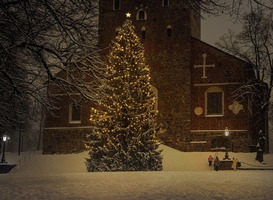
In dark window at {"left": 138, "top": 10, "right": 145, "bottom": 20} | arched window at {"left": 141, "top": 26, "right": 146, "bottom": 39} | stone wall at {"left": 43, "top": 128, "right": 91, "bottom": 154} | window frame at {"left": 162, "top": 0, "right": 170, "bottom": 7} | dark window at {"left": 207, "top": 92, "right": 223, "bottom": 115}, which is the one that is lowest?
stone wall at {"left": 43, "top": 128, "right": 91, "bottom": 154}

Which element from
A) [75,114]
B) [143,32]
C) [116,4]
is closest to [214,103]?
[143,32]

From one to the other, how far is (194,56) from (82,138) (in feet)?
37.3

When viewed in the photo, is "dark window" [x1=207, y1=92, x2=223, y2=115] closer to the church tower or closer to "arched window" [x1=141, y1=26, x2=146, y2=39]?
the church tower

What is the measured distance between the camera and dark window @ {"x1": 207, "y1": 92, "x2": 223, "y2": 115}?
33.9 meters

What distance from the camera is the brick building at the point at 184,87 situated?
109 feet

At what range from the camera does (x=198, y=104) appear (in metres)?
34.2

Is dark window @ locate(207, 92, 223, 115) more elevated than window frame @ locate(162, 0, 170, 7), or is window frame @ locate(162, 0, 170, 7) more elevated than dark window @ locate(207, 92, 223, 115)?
window frame @ locate(162, 0, 170, 7)

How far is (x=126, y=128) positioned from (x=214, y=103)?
10.7 metres

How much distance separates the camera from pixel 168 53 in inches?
1364

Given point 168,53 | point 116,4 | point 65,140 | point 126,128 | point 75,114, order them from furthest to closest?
point 116,4 → point 75,114 → point 65,140 → point 168,53 → point 126,128

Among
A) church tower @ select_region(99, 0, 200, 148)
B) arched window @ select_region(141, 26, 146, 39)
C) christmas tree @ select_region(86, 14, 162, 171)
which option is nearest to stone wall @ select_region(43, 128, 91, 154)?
church tower @ select_region(99, 0, 200, 148)

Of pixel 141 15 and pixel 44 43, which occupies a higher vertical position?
pixel 141 15

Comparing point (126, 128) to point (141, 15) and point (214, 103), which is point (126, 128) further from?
point (141, 15)

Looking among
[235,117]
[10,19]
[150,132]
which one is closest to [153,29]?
[235,117]
